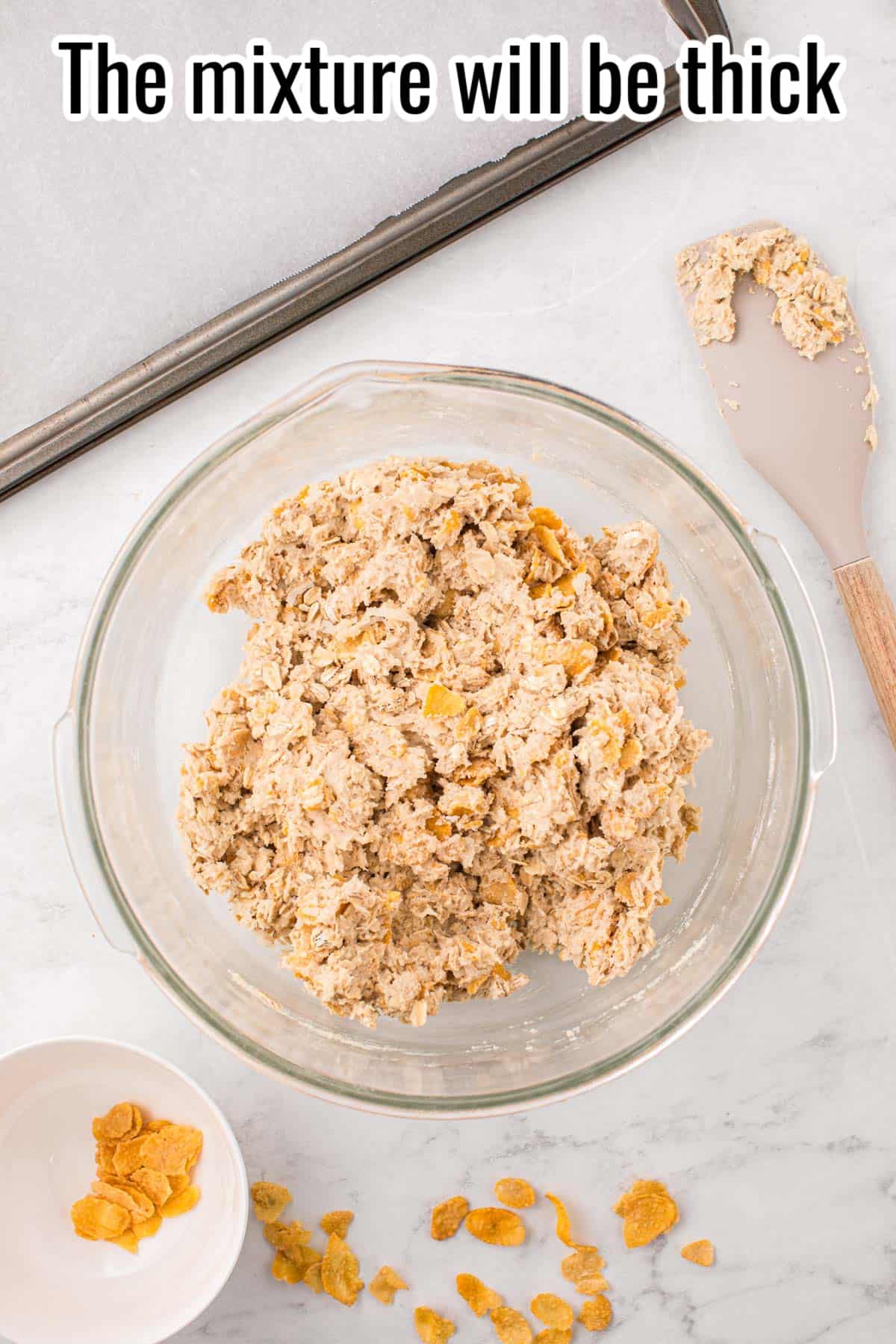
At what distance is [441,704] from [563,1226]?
90 centimetres

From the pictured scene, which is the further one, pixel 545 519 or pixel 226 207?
pixel 226 207

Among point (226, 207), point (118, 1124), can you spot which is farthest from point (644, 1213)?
point (226, 207)

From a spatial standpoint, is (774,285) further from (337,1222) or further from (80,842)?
(337,1222)

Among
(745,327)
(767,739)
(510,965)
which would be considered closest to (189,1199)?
(510,965)

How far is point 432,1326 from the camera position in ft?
5.38

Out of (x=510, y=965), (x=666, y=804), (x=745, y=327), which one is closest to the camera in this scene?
(x=666, y=804)

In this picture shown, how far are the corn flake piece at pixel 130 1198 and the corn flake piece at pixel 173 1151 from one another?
0.14 feet

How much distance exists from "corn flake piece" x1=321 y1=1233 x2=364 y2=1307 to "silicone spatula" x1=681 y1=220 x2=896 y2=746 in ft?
3.84

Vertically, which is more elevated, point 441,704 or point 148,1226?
point 441,704

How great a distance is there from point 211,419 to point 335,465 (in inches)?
8.3

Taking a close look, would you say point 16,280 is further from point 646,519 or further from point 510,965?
point 510,965

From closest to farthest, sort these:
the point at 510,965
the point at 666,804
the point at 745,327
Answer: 1. the point at 666,804
2. the point at 510,965
3. the point at 745,327

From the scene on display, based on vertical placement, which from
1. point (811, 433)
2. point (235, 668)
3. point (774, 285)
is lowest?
point (235, 668)

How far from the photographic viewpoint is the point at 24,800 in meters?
1.67
